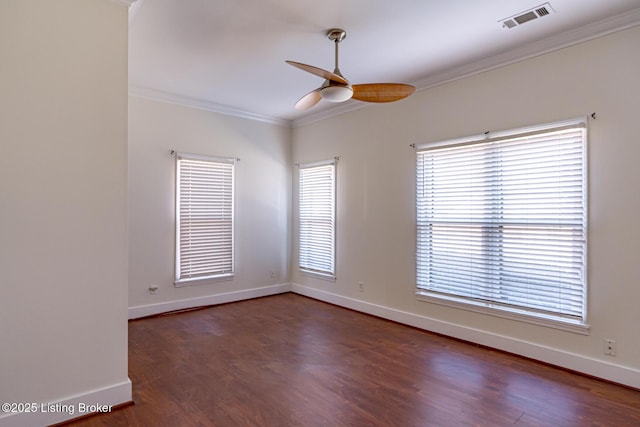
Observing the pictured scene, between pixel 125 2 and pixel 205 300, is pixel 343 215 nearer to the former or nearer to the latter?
pixel 205 300

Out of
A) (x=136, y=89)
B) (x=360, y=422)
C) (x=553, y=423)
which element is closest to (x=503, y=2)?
(x=553, y=423)

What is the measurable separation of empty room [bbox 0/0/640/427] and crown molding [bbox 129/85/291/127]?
41 millimetres

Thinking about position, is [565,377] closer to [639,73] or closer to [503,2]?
[639,73]

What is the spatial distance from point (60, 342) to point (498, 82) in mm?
4278

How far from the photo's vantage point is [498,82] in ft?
11.8

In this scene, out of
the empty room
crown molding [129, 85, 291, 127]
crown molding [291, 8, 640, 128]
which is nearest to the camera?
the empty room

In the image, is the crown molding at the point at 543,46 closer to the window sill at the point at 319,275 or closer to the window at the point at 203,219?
the window sill at the point at 319,275

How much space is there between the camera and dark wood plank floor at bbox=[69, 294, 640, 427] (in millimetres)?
2377

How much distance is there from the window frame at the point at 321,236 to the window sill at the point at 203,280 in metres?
1.23

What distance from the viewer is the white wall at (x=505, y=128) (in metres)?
2.84

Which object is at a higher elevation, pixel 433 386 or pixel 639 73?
pixel 639 73

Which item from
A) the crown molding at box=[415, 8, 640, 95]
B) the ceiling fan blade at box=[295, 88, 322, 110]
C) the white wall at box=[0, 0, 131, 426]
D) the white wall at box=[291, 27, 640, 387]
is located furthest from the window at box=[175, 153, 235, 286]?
the crown molding at box=[415, 8, 640, 95]

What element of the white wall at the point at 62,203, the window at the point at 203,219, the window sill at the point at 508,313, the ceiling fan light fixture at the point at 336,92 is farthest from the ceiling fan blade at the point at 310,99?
the window sill at the point at 508,313

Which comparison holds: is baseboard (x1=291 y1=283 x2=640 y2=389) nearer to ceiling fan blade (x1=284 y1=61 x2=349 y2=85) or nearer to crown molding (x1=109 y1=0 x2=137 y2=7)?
ceiling fan blade (x1=284 y1=61 x2=349 y2=85)
